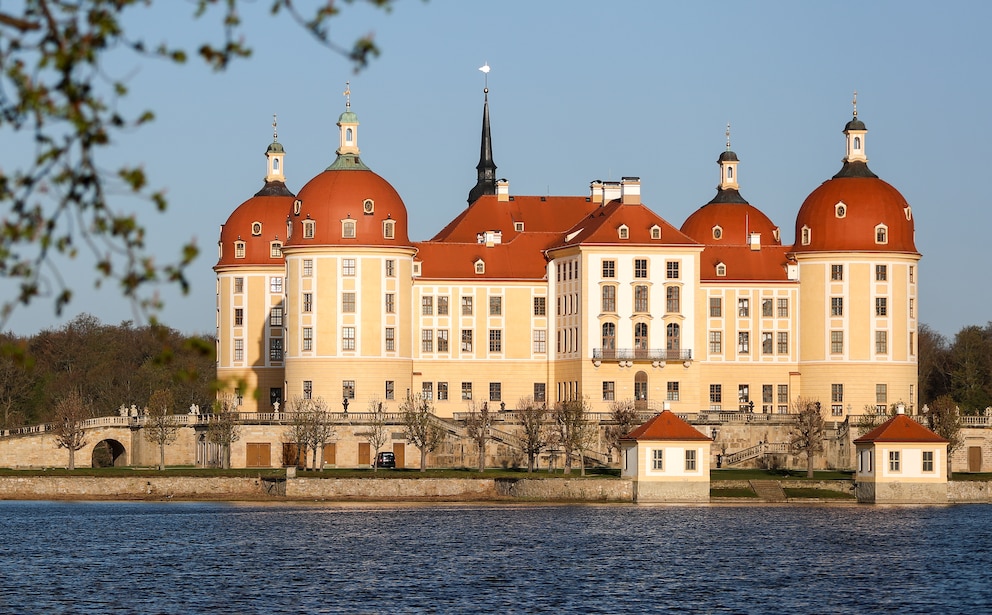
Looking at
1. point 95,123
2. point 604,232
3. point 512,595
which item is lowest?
point 512,595

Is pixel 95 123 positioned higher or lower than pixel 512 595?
higher

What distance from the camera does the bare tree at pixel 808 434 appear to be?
89.4m

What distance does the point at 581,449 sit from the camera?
86562 millimetres

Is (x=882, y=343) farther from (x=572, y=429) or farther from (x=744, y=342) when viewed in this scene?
(x=572, y=429)

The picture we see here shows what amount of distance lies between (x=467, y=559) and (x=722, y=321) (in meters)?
48.6

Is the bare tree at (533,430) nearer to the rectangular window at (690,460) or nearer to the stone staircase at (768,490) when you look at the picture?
the rectangular window at (690,460)

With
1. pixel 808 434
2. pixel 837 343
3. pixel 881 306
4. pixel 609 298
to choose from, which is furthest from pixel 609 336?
pixel 881 306

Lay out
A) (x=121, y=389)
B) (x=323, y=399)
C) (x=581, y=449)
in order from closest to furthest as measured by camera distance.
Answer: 1. (x=581, y=449)
2. (x=323, y=399)
3. (x=121, y=389)

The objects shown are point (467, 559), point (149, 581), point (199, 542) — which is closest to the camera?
point (149, 581)

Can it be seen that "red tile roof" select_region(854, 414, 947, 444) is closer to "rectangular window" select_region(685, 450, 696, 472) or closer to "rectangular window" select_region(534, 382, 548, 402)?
"rectangular window" select_region(685, 450, 696, 472)

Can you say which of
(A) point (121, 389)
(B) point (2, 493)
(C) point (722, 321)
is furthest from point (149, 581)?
(A) point (121, 389)

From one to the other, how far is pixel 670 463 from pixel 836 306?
2503 cm

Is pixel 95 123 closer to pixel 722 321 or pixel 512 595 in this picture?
pixel 512 595

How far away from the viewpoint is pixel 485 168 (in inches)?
4656
